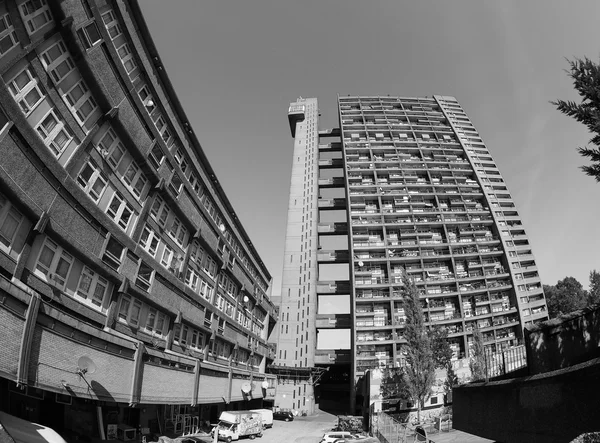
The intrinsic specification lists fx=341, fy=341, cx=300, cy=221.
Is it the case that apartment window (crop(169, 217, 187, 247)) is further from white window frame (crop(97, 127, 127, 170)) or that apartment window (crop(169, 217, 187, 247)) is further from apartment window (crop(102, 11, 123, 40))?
apartment window (crop(102, 11, 123, 40))

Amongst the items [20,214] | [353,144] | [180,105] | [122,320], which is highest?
[353,144]

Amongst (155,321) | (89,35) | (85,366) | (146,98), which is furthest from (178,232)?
(89,35)

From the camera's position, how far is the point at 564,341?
27.5 ft

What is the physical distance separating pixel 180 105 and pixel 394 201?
51599 millimetres

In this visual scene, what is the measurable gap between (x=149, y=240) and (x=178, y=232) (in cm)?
407

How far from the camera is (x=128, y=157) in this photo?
65.1 feet

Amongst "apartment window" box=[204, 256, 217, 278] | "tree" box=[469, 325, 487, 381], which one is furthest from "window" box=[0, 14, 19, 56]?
"tree" box=[469, 325, 487, 381]

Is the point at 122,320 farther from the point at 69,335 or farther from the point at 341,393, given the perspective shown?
the point at 341,393

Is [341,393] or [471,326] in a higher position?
[471,326]

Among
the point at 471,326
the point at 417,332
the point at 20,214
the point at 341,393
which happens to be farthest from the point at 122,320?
the point at 341,393

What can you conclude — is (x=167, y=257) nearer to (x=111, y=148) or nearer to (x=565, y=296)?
(x=111, y=148)

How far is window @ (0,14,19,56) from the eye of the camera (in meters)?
11.9

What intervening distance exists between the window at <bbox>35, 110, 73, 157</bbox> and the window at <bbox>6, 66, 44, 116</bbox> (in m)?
0.72

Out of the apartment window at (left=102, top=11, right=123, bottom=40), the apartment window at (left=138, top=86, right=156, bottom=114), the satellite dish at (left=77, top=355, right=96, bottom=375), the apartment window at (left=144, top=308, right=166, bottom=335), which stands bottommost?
the satellite dish at (left=77, top=355, right=96, bottom=375)
